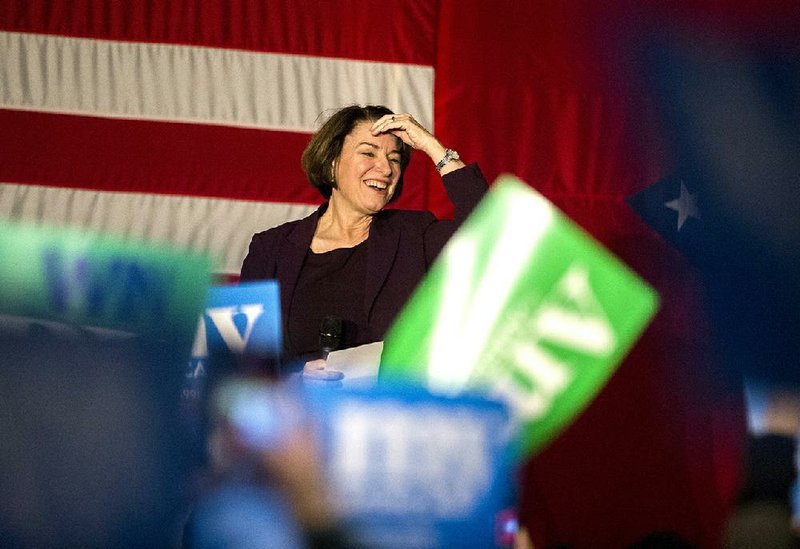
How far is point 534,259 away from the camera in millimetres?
1847

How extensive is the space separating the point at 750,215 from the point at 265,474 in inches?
57.4

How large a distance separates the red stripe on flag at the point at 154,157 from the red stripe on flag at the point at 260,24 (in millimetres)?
201

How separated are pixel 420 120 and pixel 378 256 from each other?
60cm

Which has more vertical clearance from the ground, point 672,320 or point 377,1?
point 377,1

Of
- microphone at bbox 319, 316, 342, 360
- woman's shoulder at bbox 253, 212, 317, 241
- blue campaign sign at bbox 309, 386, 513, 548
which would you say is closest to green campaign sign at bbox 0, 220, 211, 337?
woman's shoulder at bbox 253, 212, 317, 241

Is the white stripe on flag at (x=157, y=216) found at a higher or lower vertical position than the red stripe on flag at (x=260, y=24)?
lower

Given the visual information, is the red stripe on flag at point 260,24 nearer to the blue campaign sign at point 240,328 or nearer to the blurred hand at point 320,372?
the blue campaign sign at point 240,328

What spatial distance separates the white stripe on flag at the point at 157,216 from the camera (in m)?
1.98

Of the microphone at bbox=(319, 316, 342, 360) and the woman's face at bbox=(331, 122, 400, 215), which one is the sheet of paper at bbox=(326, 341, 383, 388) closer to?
the microphone at bbox=(319, 316, 342, 360)

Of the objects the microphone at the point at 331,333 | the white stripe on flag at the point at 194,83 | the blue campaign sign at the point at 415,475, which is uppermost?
the white stripe on flag at the point at 194,83

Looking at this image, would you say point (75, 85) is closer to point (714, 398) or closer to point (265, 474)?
point (265, 474)

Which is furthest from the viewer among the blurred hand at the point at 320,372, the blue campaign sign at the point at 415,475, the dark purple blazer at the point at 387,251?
the dark purple blazer at the point at 387,251

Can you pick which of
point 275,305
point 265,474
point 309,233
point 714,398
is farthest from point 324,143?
point 714,398

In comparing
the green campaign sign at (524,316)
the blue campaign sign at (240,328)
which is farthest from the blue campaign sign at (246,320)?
the green campaign sign at (524,316)
